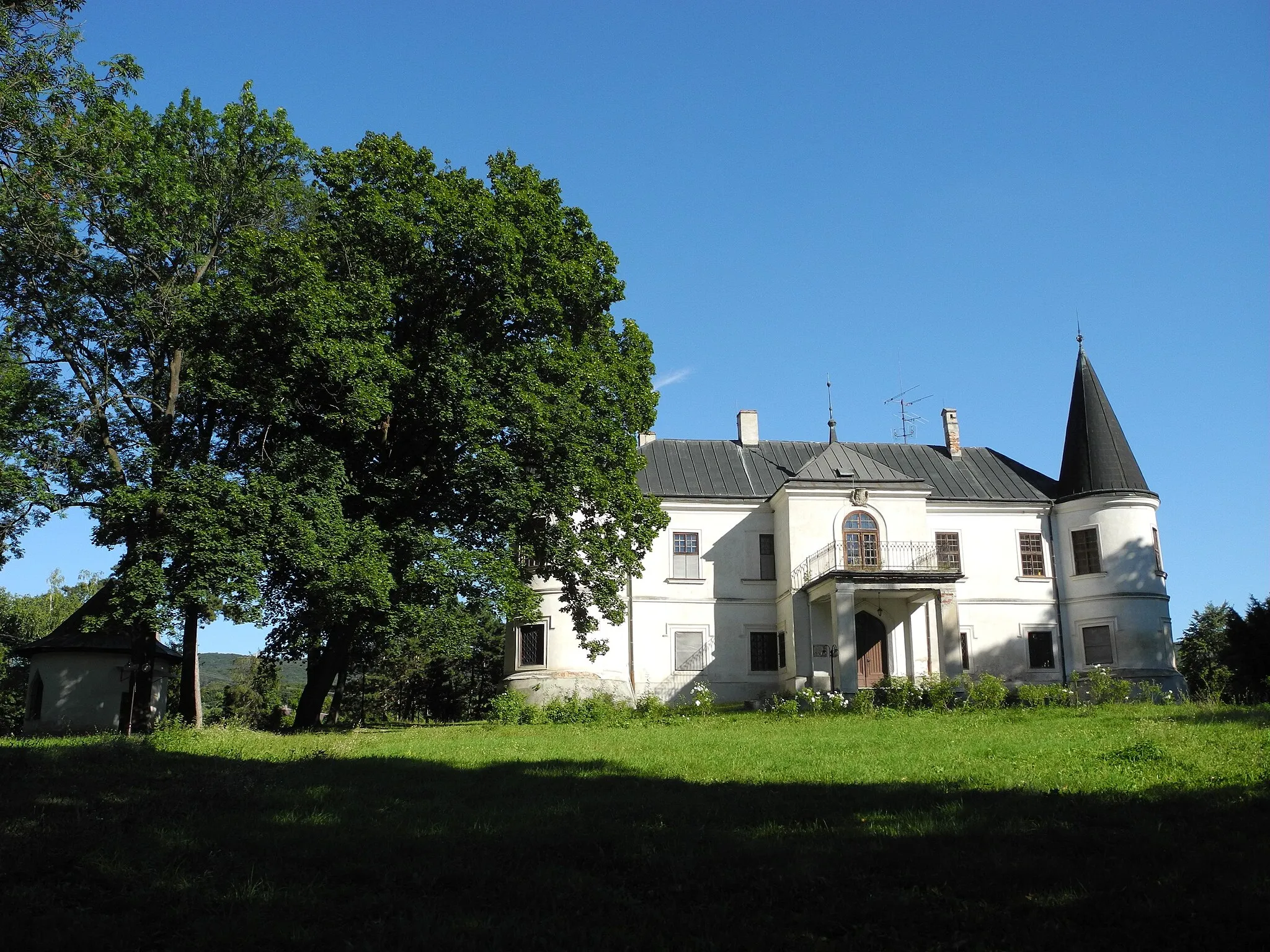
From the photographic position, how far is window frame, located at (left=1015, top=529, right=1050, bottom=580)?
33.5 m

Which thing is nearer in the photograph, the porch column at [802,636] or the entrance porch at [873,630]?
the entrance porch at [873,630]

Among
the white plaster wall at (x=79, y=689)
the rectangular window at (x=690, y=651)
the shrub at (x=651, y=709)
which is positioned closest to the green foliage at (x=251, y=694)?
the white plaster wall at (x=79, y=689)

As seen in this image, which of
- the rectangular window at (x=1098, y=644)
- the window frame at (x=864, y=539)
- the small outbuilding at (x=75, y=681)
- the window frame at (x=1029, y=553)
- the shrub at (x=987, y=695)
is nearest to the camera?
the shrub at (x=987, y=695)

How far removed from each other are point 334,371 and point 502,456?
364cm

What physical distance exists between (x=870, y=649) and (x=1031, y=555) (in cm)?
720

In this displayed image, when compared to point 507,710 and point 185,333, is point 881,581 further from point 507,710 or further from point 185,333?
point 185,333

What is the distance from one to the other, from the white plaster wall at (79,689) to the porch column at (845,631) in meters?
18.4

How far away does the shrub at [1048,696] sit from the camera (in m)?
21.9

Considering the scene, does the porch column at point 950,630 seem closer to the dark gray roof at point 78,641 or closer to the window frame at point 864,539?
the window frame at point 864,539

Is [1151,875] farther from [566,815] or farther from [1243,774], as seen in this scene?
[566,815]

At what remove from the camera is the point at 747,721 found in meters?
21.3

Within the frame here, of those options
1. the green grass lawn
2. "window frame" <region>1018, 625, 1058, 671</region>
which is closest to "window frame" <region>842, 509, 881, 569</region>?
"window frame" <region>1018, 625, 1058, 671</region>

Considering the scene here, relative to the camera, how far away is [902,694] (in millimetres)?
23344

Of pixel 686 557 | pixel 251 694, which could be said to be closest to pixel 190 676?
pixel 686 557
